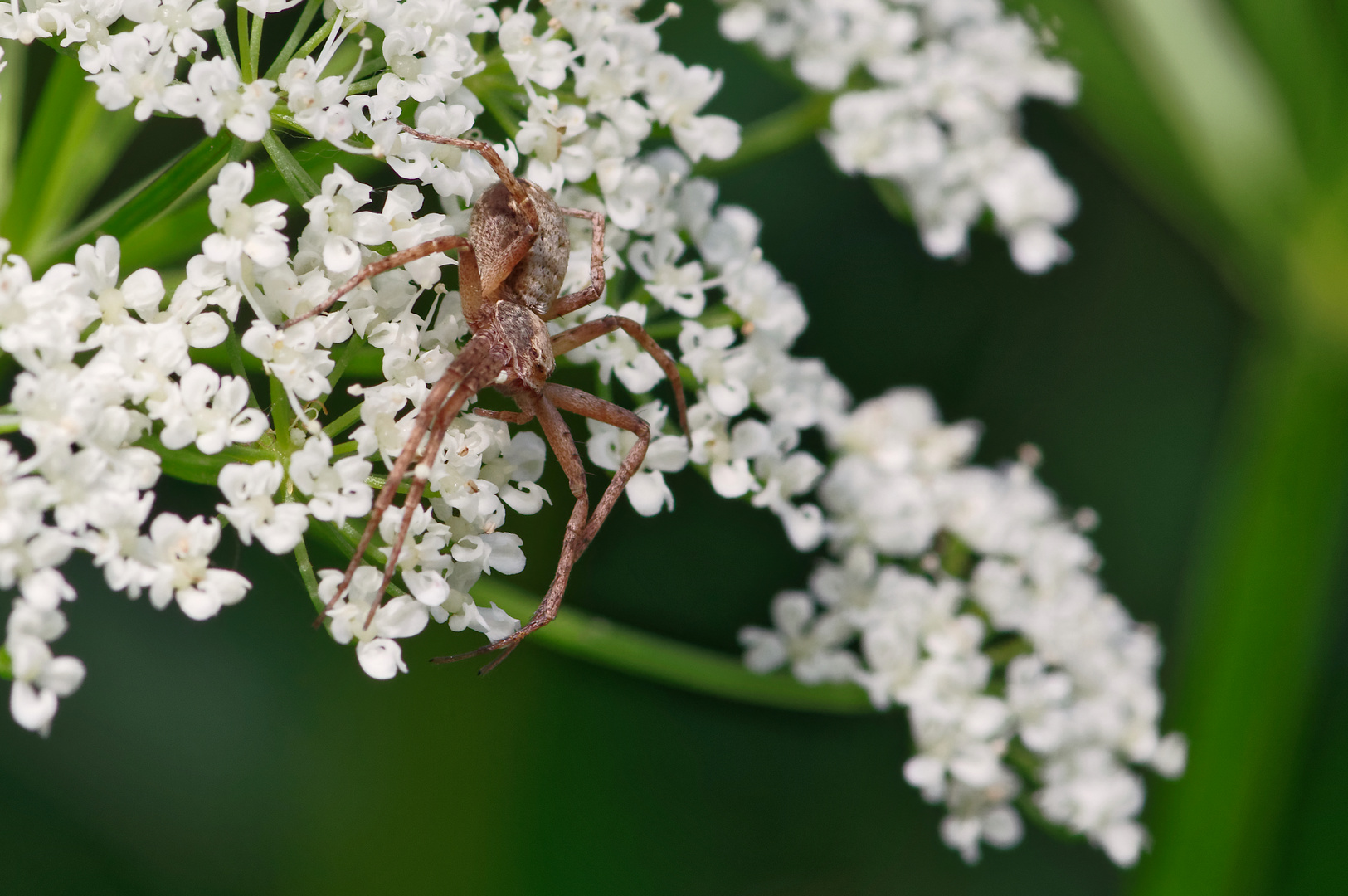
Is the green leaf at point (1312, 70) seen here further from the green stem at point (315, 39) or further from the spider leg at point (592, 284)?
the green stem at point (315, 39)

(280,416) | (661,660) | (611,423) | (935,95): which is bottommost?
(661,660)

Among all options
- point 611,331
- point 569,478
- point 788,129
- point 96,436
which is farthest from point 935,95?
point 96,436

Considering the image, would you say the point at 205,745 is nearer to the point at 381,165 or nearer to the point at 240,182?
the point at 381,165

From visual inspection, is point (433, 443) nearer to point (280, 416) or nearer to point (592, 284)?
point (280, 416)

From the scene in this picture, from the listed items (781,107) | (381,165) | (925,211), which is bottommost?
(381,165)

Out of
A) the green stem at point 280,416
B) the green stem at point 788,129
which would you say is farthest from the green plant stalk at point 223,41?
the green stem at point 788,129

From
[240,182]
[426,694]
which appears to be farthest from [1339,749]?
[240,182]
